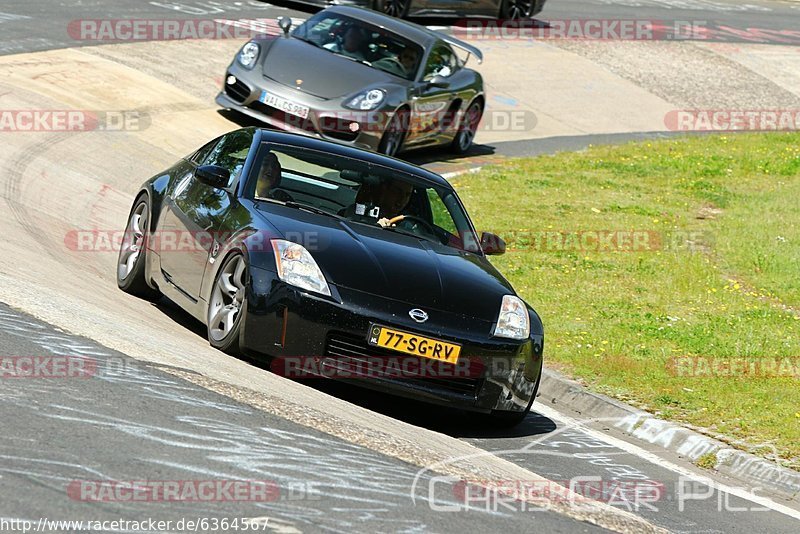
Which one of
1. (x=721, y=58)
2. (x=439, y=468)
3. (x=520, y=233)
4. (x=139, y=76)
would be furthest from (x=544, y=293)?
(x=721, y=58)

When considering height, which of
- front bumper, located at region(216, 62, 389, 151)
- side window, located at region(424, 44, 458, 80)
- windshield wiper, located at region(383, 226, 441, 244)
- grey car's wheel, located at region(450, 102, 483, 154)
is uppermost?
windshield wiper, located at region(383, 226, 441, 244)

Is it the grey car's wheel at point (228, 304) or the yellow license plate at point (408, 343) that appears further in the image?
the grey car's wheel at point (228, 304)

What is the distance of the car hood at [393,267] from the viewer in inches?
306

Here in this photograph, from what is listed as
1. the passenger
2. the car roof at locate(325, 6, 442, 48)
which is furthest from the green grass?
the passenger

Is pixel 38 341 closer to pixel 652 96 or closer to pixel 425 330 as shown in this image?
pixel 425 330

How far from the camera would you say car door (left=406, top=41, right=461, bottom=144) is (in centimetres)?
1683

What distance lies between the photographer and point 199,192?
9.20 meters

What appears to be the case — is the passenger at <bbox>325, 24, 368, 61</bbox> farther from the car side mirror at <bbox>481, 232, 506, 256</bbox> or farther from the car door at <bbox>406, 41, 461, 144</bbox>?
the car side mirror at <bbox>481, 232, 506, 256</bbox>

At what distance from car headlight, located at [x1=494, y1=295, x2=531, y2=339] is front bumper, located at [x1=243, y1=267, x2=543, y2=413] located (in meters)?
0.15

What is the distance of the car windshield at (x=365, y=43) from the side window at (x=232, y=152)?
23.4 ft

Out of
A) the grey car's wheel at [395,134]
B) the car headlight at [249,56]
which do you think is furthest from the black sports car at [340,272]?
the car headlight at [249,56]

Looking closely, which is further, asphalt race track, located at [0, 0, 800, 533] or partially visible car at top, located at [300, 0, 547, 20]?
partially visible car at top, located at [300, 0, 547, 20]

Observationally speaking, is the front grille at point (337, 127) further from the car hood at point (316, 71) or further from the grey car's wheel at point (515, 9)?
the grey car's wheel at point (515, 9)

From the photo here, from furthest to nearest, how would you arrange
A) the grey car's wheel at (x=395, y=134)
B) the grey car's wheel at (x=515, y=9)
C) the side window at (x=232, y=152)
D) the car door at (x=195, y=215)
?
the grey car's wheel at (x=515, y=9) → the grey car's wheel at (x=395, y=134) → the side window at (x=232, y=152) → the car door at (x=195, y=215)
